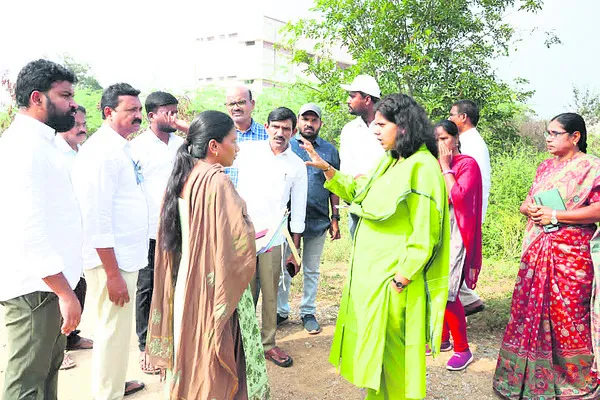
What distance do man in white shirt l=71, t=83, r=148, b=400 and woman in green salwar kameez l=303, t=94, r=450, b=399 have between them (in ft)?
4.49

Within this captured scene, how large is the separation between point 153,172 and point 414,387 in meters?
2.59

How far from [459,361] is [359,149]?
1.99 m

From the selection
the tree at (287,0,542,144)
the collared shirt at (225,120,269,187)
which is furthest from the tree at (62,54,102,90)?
the collared shirt at (225,120,269,187)

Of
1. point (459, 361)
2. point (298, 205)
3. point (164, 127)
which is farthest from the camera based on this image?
point (298, 205)

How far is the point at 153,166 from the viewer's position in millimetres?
3912

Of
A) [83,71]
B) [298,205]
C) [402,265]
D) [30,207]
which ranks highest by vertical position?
[83,71]

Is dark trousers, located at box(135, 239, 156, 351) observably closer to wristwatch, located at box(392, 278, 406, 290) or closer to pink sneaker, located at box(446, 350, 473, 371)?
wristwatch, located at box(392, 278, 406, 290)

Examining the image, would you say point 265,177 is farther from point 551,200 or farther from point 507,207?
point 507,207

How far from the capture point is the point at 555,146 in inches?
133

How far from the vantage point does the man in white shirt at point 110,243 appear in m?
2.74

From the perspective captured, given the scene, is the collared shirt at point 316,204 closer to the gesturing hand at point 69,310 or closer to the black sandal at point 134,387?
the black sandal at point 134,387

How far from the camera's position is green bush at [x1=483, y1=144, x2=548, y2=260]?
7.75 m

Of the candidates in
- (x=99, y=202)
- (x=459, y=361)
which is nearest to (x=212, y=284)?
(x=99, y=202)

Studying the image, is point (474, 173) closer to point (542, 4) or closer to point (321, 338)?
point (321, 338)
